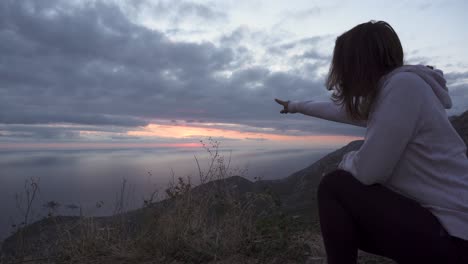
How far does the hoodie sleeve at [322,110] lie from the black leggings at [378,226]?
52 cm

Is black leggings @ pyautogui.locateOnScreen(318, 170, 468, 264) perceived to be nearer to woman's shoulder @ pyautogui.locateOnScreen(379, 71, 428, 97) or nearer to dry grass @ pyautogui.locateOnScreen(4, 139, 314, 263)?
woman's shoulder @ pyautogui.locateOnScreen(379, 71, 428, 97)

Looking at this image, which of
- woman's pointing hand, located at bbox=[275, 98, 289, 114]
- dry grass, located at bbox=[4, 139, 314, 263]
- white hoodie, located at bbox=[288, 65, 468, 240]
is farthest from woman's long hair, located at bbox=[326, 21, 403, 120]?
dry grass, located at bbox=[4, 139, 314, 263]

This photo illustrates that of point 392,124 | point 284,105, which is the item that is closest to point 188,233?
point 284,105

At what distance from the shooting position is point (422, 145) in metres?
1.62

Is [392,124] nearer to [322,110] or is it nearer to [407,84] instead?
[407,84]

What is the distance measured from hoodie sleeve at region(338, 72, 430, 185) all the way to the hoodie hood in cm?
8

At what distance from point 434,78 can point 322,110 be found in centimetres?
97

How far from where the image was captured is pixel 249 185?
5.00 m

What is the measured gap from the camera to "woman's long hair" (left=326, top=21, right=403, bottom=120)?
176cm

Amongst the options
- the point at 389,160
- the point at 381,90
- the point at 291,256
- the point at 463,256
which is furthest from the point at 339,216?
the point at 291,256

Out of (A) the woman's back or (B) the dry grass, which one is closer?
(A) the woman's back

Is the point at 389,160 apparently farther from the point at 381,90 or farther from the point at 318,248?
the point at 318,248

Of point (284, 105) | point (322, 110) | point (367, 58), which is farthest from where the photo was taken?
point (284, 105)

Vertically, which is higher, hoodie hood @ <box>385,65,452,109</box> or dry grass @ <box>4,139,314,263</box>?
hoodie hood @ <box>385,65,452,109</box>
